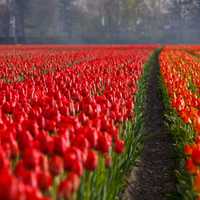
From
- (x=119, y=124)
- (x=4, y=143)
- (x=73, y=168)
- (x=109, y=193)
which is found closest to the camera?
(x=73, y=168)

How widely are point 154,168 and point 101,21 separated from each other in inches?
3453

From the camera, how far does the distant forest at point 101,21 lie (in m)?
82.6

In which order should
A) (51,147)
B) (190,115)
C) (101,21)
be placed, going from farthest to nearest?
1. (101,21)
2. (190,115)
3. (51,147)

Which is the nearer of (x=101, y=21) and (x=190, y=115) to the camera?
(x=190, y=115)

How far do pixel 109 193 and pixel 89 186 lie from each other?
58 cm

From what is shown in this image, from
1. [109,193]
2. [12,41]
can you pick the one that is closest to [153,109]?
Answer: [109,193]

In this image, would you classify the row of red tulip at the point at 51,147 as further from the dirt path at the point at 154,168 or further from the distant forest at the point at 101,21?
the distant forest at the point at 101,21

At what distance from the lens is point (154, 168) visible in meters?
6.71

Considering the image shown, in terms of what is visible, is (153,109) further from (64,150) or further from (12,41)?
(12,41)

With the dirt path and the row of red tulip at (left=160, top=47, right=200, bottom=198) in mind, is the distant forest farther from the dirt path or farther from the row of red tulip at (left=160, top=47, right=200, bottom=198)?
the dirt path

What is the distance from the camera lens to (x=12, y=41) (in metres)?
66.2

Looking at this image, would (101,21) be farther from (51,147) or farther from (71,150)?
(71,150)

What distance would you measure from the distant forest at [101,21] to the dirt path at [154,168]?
69223 mm

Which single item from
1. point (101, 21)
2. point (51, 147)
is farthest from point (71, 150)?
point (101, 21)
